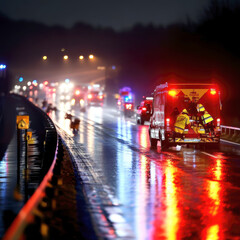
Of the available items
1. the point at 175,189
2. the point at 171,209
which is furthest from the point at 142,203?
the point at 175,189

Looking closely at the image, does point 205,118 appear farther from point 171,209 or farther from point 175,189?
point 171,209

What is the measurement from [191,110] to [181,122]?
627 millimetres

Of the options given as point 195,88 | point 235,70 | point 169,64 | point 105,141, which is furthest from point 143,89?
point 195,88

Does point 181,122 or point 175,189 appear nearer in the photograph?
point 175,189

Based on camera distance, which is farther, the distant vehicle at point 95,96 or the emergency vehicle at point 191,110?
the distant vehicle at point 95,96

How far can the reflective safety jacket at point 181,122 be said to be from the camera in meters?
25.7

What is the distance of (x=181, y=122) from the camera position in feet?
84.5

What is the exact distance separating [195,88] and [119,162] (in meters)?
5.47

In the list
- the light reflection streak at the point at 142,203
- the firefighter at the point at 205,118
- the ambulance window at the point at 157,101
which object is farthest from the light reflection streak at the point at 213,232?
the ambulance window at the point at 157,101

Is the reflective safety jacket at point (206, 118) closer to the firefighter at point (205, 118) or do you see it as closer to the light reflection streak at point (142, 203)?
the firefighter at point (205, 118)

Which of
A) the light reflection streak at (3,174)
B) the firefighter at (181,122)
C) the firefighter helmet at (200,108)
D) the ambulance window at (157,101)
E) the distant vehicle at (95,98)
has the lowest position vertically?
the light reflection streak at (3,174)

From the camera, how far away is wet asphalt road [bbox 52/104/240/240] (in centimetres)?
956

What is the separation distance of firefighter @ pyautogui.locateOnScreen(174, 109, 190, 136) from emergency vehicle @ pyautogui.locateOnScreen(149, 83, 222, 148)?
0.10m

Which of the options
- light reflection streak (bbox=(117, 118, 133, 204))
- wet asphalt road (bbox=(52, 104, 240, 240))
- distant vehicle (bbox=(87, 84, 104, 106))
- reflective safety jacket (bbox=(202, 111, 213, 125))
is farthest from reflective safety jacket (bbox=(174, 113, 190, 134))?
distant vehicle (bbox=(87, 84, 104, 106))
